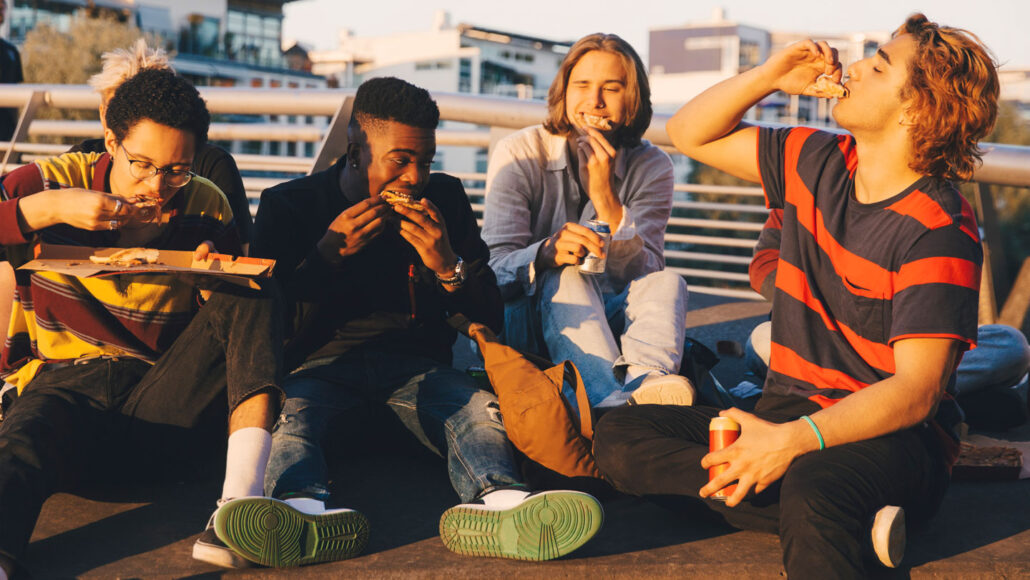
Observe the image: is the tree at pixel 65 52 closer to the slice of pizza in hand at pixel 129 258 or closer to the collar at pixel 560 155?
the collar at pixel 560 155

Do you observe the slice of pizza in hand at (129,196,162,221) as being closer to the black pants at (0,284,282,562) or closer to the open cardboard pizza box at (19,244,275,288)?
the open cardboard pizza box at (19,244,275,288)

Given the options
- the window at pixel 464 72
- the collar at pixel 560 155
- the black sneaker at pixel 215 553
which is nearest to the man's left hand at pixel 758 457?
the black sneaker at pixel 215 553

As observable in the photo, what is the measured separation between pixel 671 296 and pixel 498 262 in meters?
0.67

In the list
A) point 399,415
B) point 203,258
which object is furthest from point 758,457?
point 203,258

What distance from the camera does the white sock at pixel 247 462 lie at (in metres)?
2.26

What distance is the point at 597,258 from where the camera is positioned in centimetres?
331

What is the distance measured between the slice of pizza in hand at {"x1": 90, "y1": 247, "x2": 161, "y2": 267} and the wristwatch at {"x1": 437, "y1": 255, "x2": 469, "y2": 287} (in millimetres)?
904

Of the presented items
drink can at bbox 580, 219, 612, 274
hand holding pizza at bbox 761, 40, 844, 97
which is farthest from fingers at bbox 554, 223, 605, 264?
hand holding pizza at bbox 761, 40, 844, 97

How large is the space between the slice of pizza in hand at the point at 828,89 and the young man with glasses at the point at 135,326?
5.31ft

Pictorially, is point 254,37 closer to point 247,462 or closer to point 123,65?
point 123,65

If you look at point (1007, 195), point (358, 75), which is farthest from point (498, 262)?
point (358, 75)

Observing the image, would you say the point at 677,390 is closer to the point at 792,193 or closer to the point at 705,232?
the point at 792,193

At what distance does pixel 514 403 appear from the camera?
2678mm

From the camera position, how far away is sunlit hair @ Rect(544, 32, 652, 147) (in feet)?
12.4
